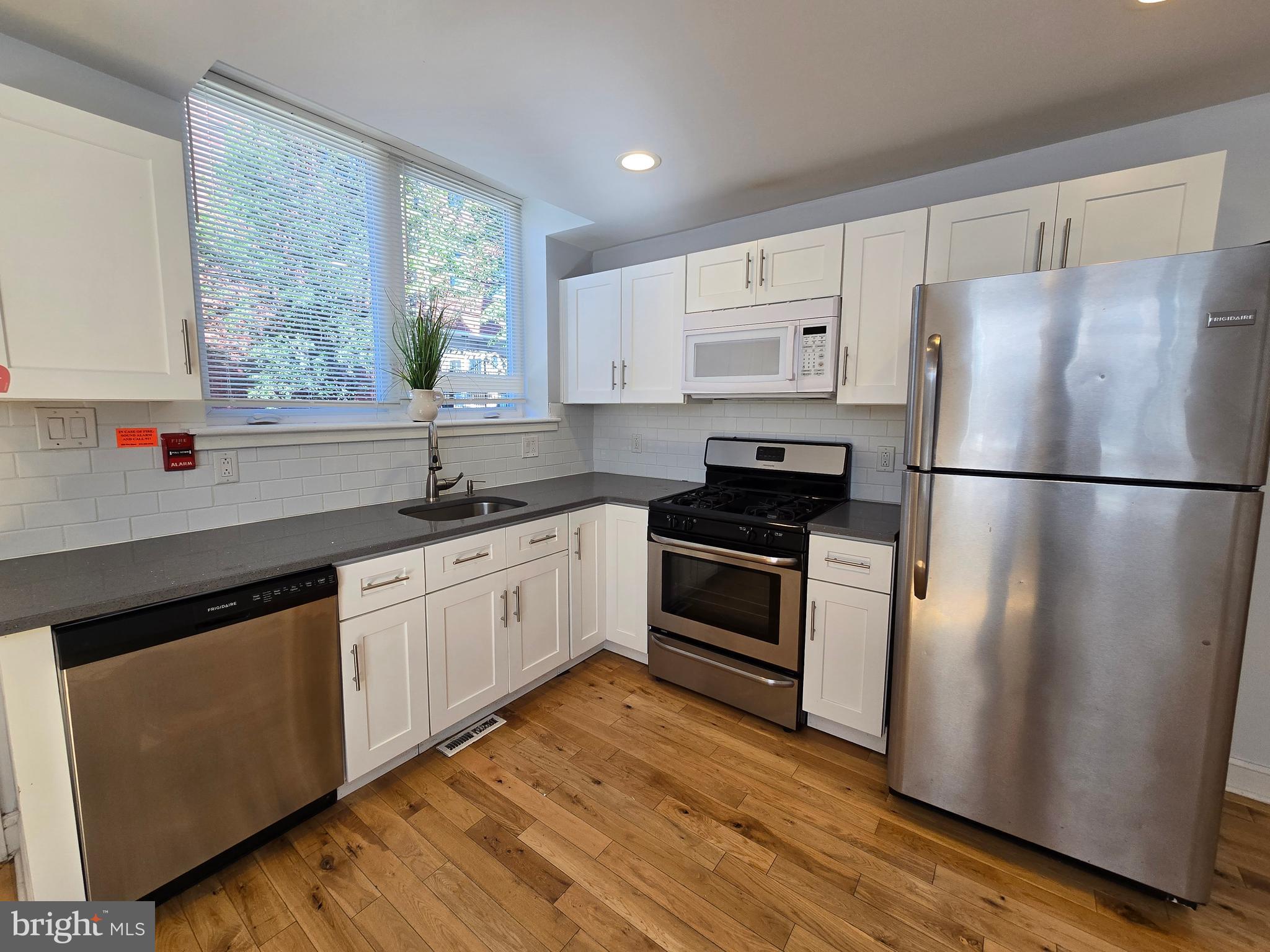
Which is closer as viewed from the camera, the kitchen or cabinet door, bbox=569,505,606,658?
the kitchen

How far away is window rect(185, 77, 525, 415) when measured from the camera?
2025 mm

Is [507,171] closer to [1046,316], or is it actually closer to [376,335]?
[376,335]

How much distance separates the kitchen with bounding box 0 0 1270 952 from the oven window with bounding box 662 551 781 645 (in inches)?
0.7

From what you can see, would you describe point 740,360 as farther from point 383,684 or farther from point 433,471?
point 383,684

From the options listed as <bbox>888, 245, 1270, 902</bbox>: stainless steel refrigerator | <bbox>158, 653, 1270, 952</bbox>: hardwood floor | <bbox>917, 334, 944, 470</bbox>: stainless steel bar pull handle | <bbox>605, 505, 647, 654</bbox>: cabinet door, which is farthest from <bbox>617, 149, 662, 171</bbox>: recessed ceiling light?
<bbox>158, 653, 1270, 952</bbox>: hardwood floor

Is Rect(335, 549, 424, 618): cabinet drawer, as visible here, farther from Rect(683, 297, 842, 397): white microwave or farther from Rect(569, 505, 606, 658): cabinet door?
Rect(683, 297, 842, 397): white microwave

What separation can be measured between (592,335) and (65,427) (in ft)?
7.39

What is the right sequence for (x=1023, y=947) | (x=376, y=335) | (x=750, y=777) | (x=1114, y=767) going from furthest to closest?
(x=376, y=335) → (x=750, y=777) → (x=1114, y=767) → (x=1023, y=947)

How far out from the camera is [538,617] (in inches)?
99.0

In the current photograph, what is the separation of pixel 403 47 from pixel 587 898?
8.42 feet

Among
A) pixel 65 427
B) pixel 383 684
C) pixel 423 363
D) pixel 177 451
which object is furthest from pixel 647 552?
pixel 65 427

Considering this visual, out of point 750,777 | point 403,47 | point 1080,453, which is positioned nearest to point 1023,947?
point 750,777

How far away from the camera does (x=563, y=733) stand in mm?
2279

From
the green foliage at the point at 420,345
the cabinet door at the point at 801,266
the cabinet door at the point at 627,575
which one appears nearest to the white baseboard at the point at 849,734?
the cabinet door at the point at 627,575
